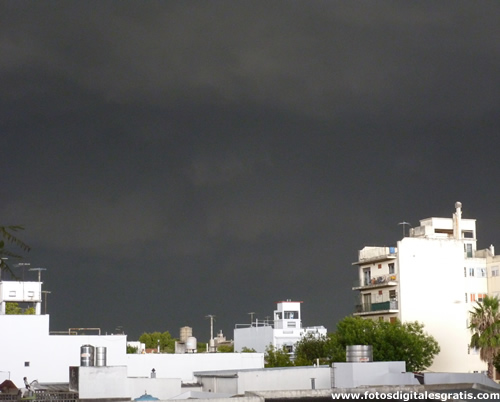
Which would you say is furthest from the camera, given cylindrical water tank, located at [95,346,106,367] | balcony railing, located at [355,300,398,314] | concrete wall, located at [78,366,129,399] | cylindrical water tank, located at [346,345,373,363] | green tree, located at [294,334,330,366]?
green tree, located at [294,334,330,366]

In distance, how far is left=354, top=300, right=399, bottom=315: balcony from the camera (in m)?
108

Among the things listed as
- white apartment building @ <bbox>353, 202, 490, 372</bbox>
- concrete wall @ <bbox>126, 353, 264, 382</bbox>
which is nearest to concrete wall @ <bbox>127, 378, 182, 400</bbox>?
concrete wall @ <bbox>126, 353, 264, 382</bbox>

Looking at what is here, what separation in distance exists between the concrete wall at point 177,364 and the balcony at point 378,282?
3654cm

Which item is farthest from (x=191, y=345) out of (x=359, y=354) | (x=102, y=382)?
(x=102, y=382)

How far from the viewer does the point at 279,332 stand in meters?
148

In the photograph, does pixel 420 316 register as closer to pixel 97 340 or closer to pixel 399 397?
pixel 97 340

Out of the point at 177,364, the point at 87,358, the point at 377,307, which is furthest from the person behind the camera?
the point at 377,307

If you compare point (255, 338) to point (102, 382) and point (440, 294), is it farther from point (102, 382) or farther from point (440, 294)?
point (102, 382)

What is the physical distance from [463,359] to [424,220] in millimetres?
20766

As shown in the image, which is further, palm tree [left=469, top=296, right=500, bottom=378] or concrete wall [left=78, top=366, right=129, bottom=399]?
palm tree [left=469, top=296, right=500, bottom=378]

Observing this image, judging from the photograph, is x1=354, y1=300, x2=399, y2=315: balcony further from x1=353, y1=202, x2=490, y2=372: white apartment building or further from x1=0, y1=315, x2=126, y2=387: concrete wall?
x1=0, y1=315, x2=126, y2=387: concrete wall

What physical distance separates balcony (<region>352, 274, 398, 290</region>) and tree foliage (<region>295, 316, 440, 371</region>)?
6142 mm

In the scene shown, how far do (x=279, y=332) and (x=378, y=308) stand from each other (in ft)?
134

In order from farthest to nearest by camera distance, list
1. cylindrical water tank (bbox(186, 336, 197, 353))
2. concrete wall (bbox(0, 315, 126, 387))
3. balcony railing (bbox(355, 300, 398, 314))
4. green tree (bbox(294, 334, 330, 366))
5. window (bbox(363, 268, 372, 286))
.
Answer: green tree (bbox(294, 334, 330, 366)) < window (bbox(363, 268, 372, 286)) < balcony railing (bbox(355, 300, 398, 314)) < cylindrical water tank (bbox(186, 336, 197, 353)) < concrete wall (bbox(0, 315, 126, 387))
